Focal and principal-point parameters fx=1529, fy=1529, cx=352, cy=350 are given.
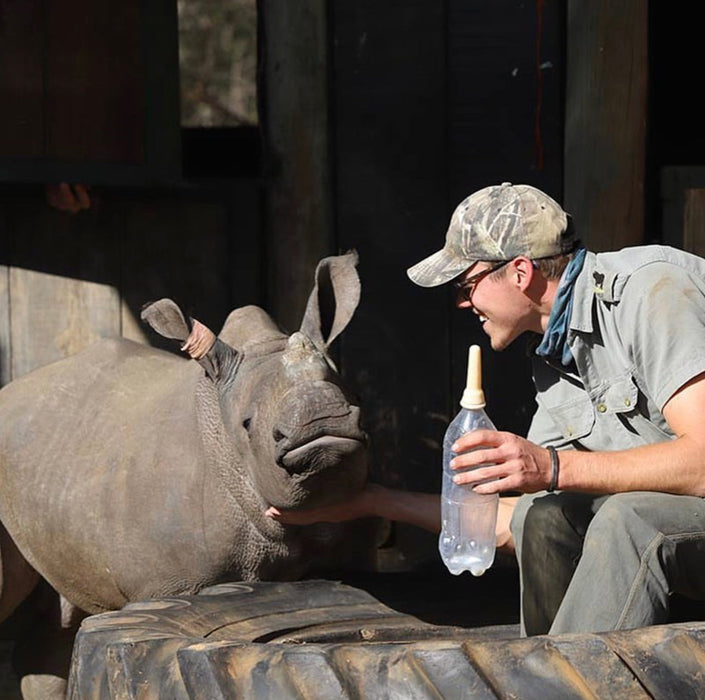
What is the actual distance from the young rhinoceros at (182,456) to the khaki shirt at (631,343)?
63 cm

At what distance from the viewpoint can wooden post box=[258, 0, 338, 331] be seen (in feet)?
20.1

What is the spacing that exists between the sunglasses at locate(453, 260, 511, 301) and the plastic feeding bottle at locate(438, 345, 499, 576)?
0.17 m

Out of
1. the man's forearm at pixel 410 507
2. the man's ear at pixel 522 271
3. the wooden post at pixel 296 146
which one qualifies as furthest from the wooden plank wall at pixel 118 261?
the man's ear at pixel 522 271

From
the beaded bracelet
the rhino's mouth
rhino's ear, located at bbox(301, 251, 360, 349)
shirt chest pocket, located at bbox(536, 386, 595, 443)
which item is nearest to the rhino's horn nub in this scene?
rhino's ear, located at bbox(301, 251, 360, 349)

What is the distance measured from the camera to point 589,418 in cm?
397

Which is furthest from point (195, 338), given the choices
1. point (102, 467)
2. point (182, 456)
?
point (102, 467)

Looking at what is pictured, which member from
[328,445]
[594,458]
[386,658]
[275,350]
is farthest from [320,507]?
[386,658]

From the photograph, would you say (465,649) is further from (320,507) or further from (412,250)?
(412,250)

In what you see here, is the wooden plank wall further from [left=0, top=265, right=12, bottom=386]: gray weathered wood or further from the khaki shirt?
the khaki shirt

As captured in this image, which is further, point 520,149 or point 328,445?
point 520,149

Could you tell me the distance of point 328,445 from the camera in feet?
13.2

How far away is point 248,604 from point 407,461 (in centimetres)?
232

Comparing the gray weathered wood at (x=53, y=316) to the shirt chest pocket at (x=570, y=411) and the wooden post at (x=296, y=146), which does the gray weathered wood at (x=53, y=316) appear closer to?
the wooden post at (x=296, y=146)

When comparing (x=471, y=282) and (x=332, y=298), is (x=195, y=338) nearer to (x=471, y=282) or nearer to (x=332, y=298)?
(x=332, y=298)
